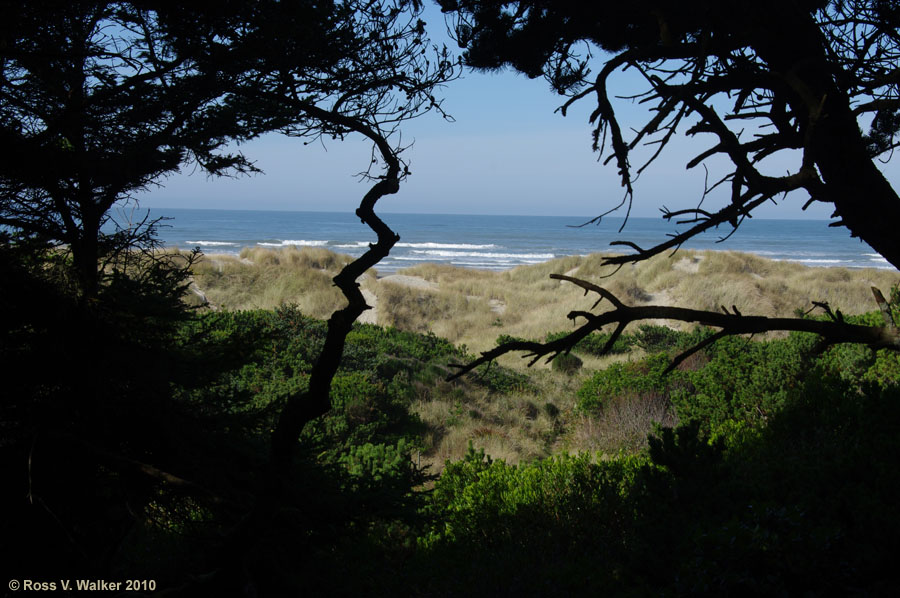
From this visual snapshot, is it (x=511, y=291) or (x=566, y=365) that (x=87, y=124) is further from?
(x=511, y=291)

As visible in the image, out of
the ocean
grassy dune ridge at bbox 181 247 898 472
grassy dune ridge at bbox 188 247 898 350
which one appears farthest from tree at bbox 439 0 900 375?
the ocean

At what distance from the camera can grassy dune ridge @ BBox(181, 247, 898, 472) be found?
9531 mm

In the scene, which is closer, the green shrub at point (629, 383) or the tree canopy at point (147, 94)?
the tree canopy at point (147, 94)

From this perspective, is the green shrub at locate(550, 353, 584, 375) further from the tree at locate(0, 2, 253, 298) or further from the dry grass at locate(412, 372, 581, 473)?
the tree at locate(0, 2, 253, 298)

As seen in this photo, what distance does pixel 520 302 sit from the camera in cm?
2578

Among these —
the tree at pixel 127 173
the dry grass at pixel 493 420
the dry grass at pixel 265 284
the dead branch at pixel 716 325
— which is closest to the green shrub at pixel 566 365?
the dry grass at pixel 493 420

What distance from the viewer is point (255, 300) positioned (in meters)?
21.5

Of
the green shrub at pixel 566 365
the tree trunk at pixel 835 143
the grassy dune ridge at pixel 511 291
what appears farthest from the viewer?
the grassy dune ridge at pixel 511 291

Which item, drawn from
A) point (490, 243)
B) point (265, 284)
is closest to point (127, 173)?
point (265, 284)

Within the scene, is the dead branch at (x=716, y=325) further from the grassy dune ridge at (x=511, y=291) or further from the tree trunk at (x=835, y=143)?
the grassy dune ridge at (x=511, y=291)

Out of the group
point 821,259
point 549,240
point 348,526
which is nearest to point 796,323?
point 348,526

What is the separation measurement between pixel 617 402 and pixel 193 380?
7113mm

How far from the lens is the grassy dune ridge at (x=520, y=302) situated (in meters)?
9.53

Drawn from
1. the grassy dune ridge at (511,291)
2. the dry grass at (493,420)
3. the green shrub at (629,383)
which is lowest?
the dry grass at (493,420)
